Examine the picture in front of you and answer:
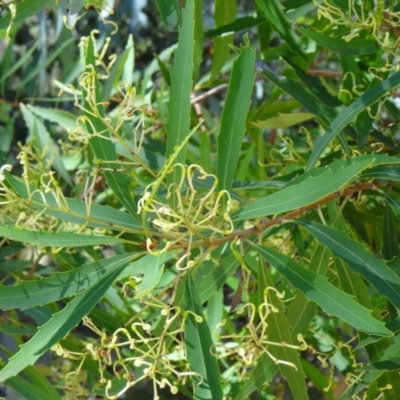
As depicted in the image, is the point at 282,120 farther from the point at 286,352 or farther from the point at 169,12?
the point at 286,352

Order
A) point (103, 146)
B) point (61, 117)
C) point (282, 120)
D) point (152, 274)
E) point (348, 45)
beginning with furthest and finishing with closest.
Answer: point (61, 117)
point (282, 120)
point (348, 45)
point (103, 146)
point (152, 274)

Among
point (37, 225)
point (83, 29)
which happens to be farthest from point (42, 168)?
point (83, 29)

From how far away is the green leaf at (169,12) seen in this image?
2.92 ft

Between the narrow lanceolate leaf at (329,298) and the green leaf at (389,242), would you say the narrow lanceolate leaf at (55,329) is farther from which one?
the green leaf at (389,242)

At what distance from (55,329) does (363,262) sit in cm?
32

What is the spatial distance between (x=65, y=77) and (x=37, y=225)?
51 centimetres

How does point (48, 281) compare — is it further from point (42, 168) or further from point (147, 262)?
point (42, 168)

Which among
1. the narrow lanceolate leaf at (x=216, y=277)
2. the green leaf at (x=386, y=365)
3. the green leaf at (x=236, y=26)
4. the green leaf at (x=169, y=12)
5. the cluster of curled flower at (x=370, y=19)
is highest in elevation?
the green leaf at (x=169, y=12)

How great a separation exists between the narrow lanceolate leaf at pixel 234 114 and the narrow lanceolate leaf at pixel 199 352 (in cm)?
13

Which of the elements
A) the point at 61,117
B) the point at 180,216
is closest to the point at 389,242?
the point at 180,216

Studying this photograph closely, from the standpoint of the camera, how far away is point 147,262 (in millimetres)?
739

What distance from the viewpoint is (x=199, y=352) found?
2.39 feet

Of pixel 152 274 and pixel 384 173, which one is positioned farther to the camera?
pixel 384 173

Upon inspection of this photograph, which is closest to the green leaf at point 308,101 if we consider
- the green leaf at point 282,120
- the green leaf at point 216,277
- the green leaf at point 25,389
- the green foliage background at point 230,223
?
the green foliage background at point 230,223
